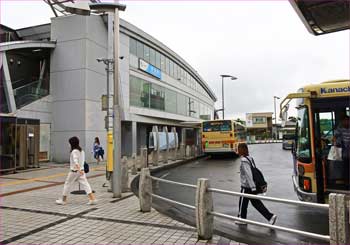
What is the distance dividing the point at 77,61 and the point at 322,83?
18.9m

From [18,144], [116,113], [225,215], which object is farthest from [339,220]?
[18,144]

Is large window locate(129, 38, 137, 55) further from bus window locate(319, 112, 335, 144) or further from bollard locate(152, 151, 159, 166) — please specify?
bus window locate(319, 112, 335, 144)

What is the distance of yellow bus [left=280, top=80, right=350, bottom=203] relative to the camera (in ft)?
21.1

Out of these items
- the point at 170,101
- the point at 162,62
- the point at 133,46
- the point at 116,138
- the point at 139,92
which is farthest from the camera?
the point at 170,101

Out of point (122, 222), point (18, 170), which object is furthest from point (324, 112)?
point (18, 170)

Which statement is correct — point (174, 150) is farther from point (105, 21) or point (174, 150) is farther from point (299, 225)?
point (299, 225)

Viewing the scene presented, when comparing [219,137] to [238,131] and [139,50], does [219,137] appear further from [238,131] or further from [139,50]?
[139,50]

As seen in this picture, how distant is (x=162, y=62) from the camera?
1412 inches

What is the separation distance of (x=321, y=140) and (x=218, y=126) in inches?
718

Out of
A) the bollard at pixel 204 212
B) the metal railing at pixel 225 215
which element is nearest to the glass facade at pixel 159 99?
the metal railing at pixel 225 215

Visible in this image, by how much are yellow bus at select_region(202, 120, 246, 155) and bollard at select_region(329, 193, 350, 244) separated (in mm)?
20943

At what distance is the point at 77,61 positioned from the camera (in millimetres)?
22578

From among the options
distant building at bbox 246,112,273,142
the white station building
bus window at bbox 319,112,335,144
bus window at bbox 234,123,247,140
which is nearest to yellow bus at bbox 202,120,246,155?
bus window at bbox 234,123,247,140

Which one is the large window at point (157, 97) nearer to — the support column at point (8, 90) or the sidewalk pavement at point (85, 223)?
the support column at point (8, 90)
